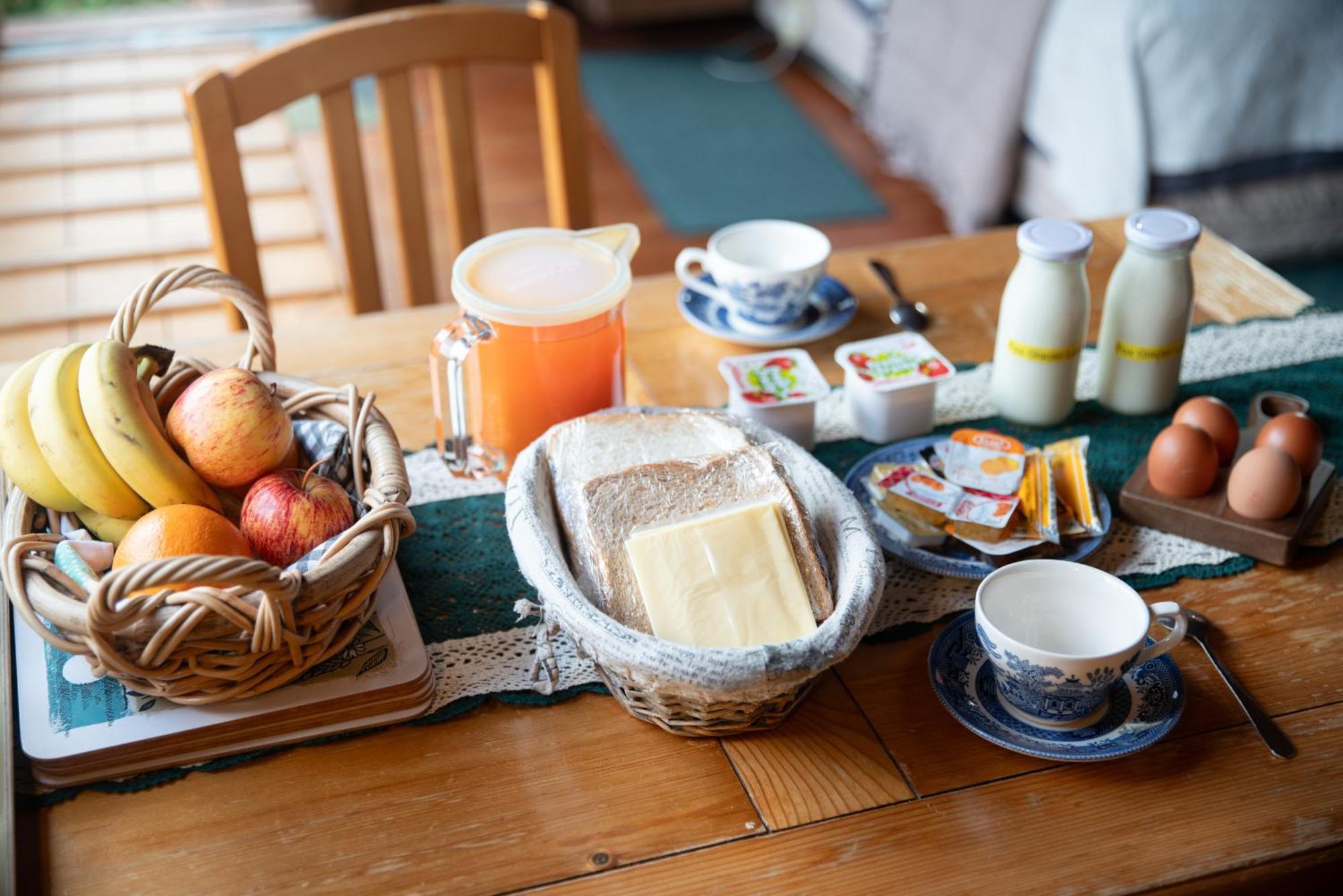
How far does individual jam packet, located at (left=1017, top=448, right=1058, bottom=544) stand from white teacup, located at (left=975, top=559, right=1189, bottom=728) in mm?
105

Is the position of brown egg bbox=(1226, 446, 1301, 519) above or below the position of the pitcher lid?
below

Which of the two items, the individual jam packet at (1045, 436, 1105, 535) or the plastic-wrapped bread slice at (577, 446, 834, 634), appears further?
the individual jam packet at (1045, 436, 1105, 535)

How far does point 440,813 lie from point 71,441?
0.34m

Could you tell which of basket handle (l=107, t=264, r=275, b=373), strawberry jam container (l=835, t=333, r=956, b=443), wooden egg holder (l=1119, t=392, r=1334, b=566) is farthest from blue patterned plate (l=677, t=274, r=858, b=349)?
basket handle (l=107, t=264, r=275, b=373)

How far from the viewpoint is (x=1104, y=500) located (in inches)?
38.1

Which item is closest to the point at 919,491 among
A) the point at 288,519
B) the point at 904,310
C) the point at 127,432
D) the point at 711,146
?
the point at 904,310

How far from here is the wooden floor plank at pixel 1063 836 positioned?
2.23ft

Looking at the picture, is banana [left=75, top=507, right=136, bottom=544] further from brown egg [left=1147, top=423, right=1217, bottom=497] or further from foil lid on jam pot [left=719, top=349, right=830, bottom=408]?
brown egg [left=1147, top=423, right=1217, bottom=497]

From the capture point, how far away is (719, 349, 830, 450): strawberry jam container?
1011 mm

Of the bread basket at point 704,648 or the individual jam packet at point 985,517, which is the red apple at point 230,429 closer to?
the bread basket at point 704,648

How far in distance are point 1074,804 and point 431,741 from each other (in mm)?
402

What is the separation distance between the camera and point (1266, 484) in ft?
2.98

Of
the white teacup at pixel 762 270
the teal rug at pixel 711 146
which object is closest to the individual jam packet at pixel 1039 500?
the white teacup at pixel 762 270

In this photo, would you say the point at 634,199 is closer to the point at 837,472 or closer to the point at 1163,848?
the point at 837,472
